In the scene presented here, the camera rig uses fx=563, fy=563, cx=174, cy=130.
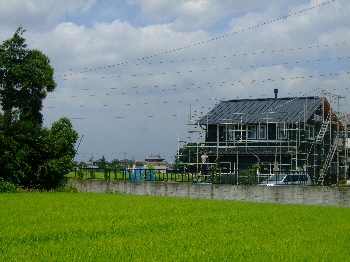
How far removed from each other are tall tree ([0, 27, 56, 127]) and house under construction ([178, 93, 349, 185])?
456 inches

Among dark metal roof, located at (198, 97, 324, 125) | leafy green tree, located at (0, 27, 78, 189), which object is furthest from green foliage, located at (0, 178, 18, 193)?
dark metal roof, located at (198, 97, 324, 125)

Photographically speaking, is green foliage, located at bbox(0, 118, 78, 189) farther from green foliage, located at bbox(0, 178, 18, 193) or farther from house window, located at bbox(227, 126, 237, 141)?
house window, located at bbox(227, 126, 237, 141)

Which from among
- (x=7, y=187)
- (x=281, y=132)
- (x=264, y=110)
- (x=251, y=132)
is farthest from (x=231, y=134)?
(x=7, y=187)

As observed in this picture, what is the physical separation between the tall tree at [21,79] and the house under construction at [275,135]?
1159 cm

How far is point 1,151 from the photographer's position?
30.6 m

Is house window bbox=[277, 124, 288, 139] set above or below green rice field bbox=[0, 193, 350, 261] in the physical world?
above

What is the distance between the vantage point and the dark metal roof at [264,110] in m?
43.0

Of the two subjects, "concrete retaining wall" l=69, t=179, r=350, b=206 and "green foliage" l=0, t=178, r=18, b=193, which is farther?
"green foliage" l=0, t=178, r=18, b=193

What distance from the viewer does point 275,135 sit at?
4359cm

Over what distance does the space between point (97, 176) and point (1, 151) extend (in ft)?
27.2

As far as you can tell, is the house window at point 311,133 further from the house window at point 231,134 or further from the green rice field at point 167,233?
the green rice field at point 167,233

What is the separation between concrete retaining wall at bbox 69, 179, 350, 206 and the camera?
25.7 meters

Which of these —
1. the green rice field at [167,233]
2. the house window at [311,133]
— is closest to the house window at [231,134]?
the house window at [311,133]

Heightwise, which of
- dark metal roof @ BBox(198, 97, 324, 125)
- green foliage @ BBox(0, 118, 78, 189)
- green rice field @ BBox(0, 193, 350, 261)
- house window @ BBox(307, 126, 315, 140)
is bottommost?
green rice field @ BBox(0, 193, 350, 261)
